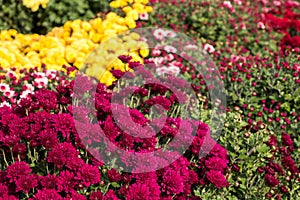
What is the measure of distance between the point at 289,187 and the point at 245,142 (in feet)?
2.05

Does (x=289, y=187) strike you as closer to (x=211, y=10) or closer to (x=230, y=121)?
(x=230, y=121)

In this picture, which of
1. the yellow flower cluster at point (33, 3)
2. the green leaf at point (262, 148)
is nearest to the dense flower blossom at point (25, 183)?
the green leaf at point (262, 148)

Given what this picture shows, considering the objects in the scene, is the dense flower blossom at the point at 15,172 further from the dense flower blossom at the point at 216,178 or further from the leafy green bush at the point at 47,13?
the leafy green bush at the point at 47,13

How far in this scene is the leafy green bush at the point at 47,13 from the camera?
17.2ft

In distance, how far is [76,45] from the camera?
457cm

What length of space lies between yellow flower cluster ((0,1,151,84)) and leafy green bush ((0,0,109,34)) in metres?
0.16

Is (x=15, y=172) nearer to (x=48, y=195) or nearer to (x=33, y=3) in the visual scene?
(x=48, y=195)

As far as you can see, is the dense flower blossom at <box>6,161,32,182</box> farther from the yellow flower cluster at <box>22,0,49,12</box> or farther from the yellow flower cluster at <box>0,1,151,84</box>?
the yellow flower cluster at <box>22,0,49,12</box>

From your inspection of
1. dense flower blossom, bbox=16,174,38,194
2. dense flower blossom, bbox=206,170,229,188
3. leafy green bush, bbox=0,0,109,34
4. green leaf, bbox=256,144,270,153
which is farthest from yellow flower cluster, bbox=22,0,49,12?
dense flower blossom, bbox=206,170,229,188

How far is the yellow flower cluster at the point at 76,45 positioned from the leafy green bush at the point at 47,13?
6.3 inches

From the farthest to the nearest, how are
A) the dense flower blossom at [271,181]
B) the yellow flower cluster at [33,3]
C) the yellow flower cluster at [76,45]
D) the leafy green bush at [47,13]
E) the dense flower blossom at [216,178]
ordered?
the leafy green bush at [47,13], the yellow flower cluster at [33,3], the yellow flower cluster at [76,45], the dense flower blossom at [271,181], the dense flower blossom at [216,178]

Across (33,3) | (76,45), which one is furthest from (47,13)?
(76,45)


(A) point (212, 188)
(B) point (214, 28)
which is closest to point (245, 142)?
(A) point (212, 188)

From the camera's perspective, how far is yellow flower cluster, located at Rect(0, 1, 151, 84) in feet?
14.0
